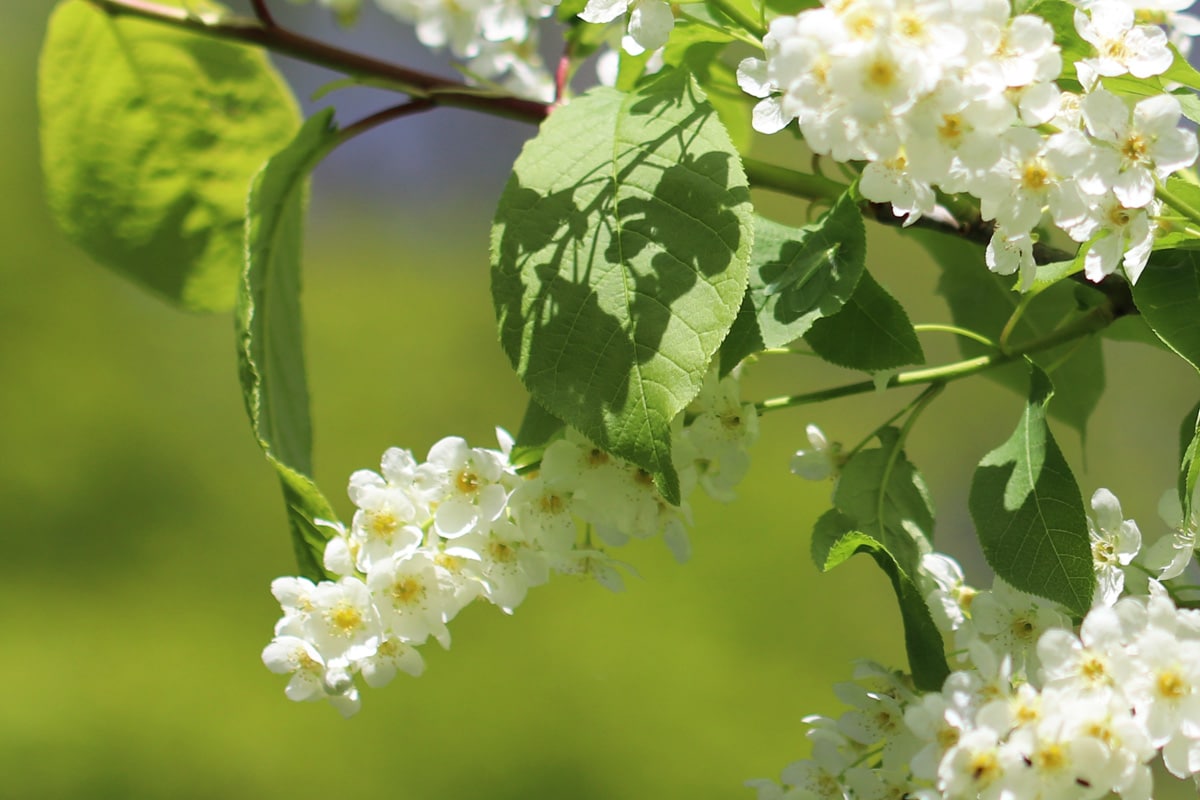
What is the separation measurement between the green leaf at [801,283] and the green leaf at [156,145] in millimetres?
381

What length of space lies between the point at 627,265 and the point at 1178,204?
16 centimetres

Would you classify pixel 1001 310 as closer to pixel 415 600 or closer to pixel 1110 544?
pixel 1110 544

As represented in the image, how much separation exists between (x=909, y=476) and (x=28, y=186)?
3486mm

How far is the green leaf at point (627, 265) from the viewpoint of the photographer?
33 centimetres

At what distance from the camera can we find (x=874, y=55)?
27cm

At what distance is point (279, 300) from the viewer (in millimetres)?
515

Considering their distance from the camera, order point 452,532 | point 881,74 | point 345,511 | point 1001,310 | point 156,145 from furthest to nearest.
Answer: point 345,511 < point 156,145 < point 1001,310 < point 452,532 < point 881,74

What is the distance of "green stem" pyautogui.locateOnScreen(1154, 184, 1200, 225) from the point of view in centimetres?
32

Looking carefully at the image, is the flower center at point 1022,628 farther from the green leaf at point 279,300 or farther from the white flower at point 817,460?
the green leaf at point 279,300

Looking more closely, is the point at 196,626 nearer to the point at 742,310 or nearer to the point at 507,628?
the point at 507,628

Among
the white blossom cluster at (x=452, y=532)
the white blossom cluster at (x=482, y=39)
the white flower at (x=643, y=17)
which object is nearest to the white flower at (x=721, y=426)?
the white blossom cluster at (x=452, y=532)

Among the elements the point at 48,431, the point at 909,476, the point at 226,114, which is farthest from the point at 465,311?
the point at 909,476

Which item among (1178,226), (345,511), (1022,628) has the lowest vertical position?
(345,511)

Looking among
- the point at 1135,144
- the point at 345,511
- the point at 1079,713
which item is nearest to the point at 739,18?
the point at 1135,144
